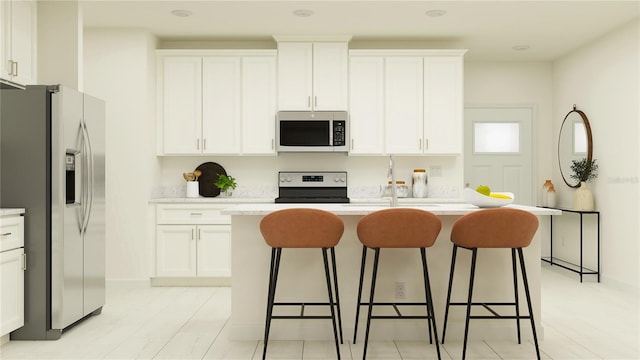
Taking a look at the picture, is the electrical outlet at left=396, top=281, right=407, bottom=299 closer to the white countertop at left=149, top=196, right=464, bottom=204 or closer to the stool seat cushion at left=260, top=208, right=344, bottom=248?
the stool seat cushion at left=260, top=208, right=344, bottom=248

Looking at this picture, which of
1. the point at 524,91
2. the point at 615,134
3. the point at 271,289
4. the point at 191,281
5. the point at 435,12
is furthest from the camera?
the point at 524,91

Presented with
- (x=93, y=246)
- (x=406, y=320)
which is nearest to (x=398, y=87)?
(x=406, y=320)

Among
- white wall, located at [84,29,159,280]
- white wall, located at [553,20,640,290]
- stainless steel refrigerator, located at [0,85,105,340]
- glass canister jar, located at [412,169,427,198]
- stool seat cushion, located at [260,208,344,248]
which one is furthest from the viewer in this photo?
glass canister jar, located at [412,169,427,198]

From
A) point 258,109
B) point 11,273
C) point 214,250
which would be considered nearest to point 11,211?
point 11,273

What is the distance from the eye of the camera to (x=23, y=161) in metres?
3.45

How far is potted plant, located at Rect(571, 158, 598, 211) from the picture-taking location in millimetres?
5645

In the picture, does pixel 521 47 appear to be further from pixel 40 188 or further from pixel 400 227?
pixel 40 188

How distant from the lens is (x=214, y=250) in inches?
212

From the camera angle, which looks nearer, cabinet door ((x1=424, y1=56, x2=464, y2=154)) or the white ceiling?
the white ceiling

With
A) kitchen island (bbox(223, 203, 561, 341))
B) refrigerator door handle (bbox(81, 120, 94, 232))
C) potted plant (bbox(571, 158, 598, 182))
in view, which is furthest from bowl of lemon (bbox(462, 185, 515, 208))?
potted plant (bbox(571, 158, 598, 182))

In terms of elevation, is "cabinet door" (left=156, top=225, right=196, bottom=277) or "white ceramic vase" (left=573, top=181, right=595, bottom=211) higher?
"white ceramic vase" (left=573, top=181, right=595, bottom=211)

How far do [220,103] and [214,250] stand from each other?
5.07 feet

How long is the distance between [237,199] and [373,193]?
1.52 meters

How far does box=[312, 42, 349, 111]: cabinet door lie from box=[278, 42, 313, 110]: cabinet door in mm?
74
